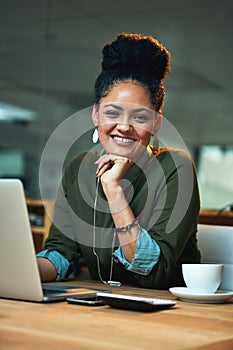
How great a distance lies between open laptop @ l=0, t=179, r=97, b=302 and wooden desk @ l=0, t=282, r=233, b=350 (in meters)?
0.03

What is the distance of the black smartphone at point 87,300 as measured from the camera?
4.67ft

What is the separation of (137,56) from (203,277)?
81 cm

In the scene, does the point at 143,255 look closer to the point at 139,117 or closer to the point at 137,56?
the point at 139,117

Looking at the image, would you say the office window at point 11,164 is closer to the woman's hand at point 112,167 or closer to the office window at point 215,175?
A: the office window at point 215,175

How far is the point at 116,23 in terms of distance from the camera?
17.8 ft

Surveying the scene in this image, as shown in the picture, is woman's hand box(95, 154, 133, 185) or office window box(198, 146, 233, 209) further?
office window box(198, 146, 233, 209)

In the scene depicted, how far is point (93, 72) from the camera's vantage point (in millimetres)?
5965

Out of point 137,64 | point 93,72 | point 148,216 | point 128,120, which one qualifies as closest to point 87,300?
point 148,216

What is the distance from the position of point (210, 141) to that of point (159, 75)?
377 centimetres

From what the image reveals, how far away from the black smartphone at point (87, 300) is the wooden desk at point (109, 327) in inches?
0.8

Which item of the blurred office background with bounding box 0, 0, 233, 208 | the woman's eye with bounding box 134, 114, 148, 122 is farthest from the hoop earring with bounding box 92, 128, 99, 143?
the blurred office background with bounding box 0, 0, 233, 208

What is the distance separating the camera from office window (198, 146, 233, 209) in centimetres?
576

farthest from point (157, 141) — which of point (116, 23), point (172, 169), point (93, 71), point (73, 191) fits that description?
point (93, 71)

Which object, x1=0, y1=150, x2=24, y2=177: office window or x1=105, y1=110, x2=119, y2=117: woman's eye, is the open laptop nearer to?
x1=105, y1=110, x2=119, y2=117: woman's eye
